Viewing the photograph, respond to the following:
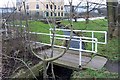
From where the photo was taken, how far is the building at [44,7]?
4391 mm

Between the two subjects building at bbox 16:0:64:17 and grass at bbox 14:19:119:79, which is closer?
building at bbox 16:0:64:17

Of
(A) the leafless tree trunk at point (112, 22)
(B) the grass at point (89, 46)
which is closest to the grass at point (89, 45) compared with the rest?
(B) the grass at point (89, 46)

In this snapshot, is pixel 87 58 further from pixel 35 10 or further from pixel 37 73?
pixel 35 10

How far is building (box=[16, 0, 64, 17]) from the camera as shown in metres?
4.39

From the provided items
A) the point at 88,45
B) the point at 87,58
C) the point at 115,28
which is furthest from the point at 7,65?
the point at 115,28

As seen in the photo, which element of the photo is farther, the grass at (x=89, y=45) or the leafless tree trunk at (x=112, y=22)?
the leafless tree trunk at (x=112, y=22)

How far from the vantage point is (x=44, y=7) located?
5457 millimetres

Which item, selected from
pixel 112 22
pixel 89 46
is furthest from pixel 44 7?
pixel 112 22

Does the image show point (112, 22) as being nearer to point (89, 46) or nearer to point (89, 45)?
point (89, 45)

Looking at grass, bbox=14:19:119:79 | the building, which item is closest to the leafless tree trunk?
grass, bbox=14:19:119:79

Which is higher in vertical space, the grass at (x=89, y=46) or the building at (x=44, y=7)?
the building at (x=44, y=7)

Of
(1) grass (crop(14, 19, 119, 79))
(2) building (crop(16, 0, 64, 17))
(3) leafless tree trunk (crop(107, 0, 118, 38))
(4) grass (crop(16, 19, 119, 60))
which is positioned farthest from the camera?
(3) leafless tree trunk (crop(107, 0, 118, 38))

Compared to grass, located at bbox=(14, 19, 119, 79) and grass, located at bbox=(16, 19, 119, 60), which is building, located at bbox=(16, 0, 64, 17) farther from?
grass, located at bbox=(16, 19, 119, 60)

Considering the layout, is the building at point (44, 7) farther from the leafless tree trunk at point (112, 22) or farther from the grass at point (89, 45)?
the leafless tree trunk at point (112, 22)
